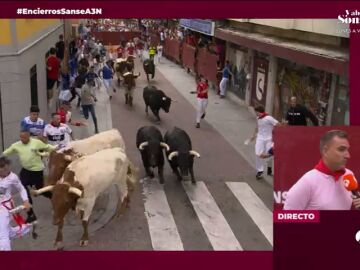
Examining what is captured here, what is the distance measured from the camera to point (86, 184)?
6859 millimetres

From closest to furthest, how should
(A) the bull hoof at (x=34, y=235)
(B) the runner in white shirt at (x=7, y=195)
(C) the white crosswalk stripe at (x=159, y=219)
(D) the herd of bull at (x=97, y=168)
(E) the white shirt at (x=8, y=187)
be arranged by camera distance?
(B) the runner in white shirt at (x=7, y=195)
(E) the white shirt at (x=8, y=187)
(D) the herd of bull at (x=97, y=168)
(A) the bull hoof at (x=34, y=235)
(C) the white crosswalk stripe at (x=159, y=219)

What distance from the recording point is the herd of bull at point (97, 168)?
6.52 m

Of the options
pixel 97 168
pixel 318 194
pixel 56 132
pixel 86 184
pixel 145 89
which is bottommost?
pixel 145 89

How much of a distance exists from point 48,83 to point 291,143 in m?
6.75

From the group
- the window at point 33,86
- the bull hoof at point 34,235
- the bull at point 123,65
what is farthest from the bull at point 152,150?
the bull at point 123,65

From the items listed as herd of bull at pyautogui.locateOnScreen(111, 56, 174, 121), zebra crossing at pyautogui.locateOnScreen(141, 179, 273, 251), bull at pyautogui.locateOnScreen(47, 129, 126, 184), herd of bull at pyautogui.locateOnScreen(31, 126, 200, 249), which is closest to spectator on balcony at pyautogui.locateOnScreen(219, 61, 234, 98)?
herd of bull at pyautogui.locateOnScreen(111, 56, 174, 121)

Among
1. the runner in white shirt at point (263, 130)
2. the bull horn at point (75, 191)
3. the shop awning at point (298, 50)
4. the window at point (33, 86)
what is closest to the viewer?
the bull horn at point (75, 191)

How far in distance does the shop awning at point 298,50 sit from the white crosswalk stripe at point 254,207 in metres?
2.66

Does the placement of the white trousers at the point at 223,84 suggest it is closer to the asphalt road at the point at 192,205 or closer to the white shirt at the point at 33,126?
the asphalt road at the point at 192,205

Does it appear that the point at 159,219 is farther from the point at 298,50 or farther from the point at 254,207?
the point at 298,50

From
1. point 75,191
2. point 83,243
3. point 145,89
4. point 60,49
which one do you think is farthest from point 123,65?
point 75,191

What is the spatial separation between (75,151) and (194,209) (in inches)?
91.1

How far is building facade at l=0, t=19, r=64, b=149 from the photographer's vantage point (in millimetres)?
7934

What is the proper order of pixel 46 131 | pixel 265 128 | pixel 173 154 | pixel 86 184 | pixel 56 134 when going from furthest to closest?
pixel 173 154
pixel 265 128
pixel 56 134
pixel 46 131
pixel 86 184
